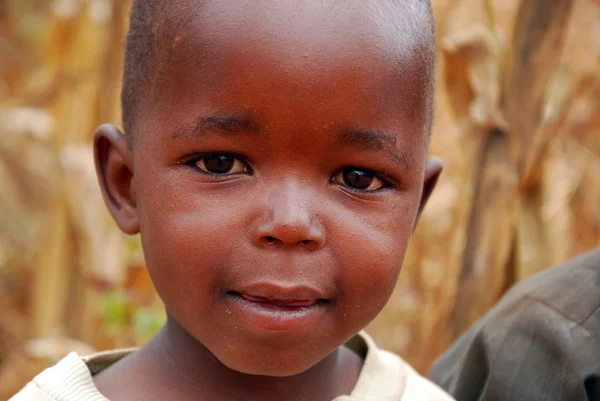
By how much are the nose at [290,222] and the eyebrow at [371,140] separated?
11 centimetres

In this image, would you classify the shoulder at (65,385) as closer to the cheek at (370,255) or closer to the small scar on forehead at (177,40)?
the cheek at (370,255)

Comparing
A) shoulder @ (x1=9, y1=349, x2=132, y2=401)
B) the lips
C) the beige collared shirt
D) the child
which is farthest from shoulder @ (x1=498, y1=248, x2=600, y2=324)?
shoulder @ (x1=9, y1=349, x2=132, y2=401)

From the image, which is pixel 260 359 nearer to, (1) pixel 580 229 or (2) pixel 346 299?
(2) pixel 346 299

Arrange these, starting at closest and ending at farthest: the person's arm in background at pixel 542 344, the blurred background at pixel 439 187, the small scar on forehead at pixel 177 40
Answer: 1. the small scar on forehead at pixel 177 40
2. the person's arm in background at pixel 542 344
3. the blurred background at pixel 439 187

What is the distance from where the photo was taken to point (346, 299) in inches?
60.7

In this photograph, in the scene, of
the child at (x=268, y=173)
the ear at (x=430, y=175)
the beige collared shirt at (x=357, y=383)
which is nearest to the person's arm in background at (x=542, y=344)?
the beige collared shirt at (x=357, y=383)

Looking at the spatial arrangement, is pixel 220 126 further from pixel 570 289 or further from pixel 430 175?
pixel 570 289

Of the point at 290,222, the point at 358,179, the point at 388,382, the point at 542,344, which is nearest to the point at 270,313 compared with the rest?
the point at 290,222

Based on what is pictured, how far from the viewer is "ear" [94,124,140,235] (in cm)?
169

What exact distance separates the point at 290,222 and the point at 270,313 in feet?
0.52

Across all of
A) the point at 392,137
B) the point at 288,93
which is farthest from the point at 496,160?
the point at 288,93

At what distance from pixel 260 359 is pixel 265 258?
177 millimetres

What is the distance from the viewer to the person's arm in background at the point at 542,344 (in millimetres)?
1819

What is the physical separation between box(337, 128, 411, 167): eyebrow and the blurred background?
1.09m
